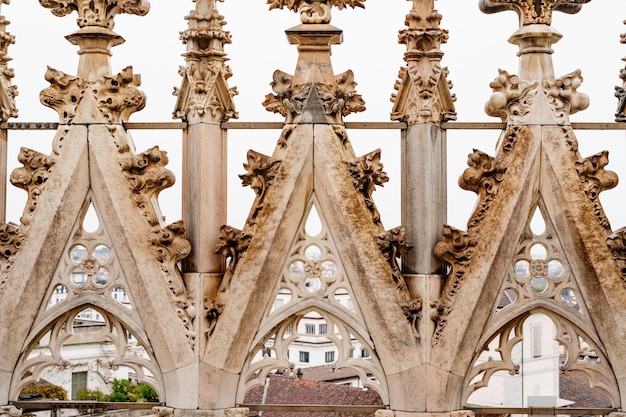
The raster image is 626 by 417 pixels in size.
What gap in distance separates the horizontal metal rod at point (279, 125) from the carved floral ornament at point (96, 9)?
0.84 metres

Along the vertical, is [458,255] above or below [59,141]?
below

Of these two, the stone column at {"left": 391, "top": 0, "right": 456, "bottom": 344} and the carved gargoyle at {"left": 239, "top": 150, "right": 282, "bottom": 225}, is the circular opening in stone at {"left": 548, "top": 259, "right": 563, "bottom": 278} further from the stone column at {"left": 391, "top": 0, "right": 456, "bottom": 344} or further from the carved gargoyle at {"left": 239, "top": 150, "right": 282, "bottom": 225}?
the carved gargoyle at {"left": 239, "top": 150, "right": 282, "bottom": 225}

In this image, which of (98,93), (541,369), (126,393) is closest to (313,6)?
(98,93)

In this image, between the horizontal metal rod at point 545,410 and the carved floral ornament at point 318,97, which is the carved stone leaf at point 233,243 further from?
the horizontal metal rod at point 545,410

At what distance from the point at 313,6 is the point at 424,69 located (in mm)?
987

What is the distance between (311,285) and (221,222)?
878 mm

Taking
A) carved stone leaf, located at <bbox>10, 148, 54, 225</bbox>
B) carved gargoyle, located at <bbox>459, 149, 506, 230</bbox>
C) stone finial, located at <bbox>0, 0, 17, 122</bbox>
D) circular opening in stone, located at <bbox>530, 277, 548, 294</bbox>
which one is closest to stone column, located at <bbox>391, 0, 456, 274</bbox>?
carved gargoyle, located at <bbox>459, 149, 506, 230</bbox>

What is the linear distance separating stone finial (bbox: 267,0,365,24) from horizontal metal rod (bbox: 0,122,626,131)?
0.83 m

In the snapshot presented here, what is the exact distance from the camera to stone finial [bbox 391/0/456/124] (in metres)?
8.98

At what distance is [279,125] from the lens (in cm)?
924

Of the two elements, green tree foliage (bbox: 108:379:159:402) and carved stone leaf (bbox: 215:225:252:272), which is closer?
carved stone leaf (bbox: 215:225:252:272)

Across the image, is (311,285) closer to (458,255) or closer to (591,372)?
(458,255)

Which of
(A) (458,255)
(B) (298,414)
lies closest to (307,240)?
(A) (458,255)

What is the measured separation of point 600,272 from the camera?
890 cm
